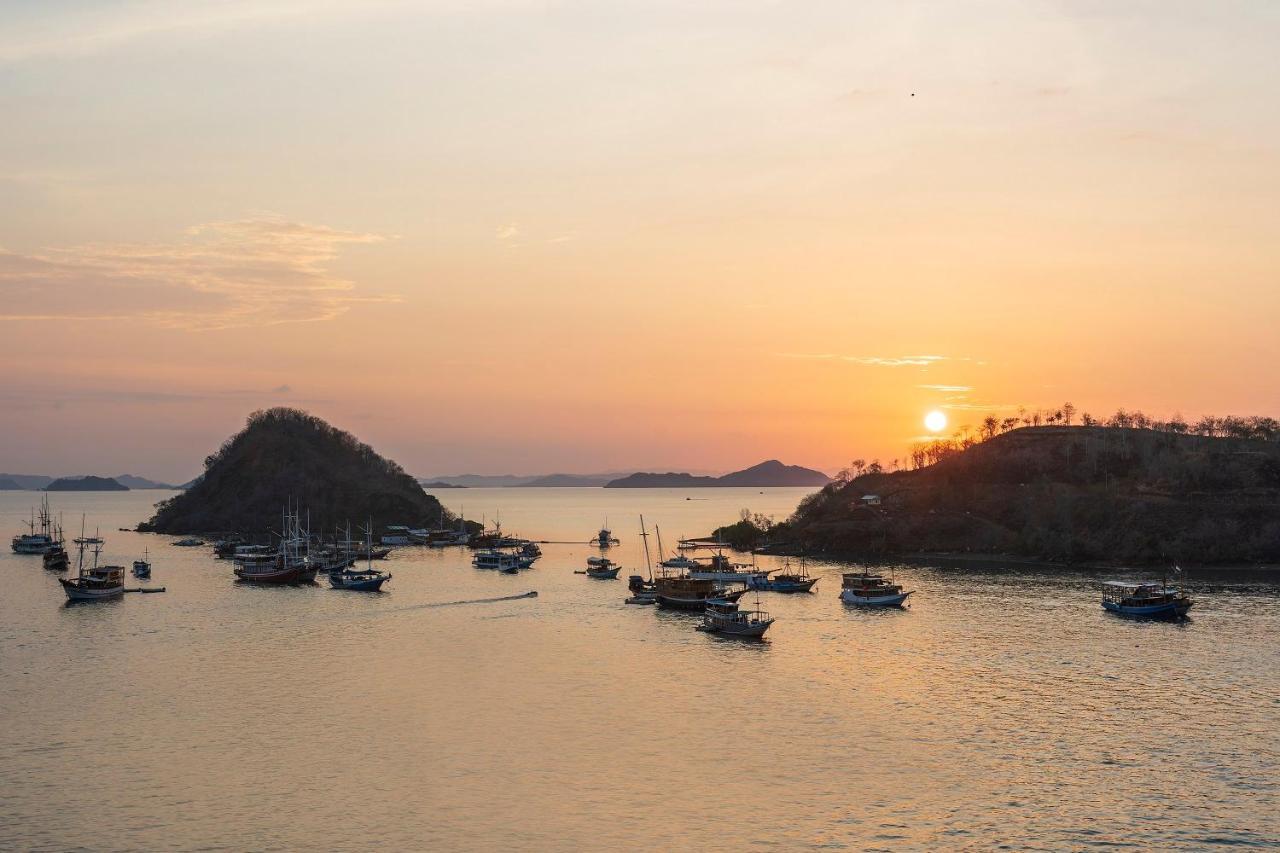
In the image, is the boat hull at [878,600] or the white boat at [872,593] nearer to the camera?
the boat hull at [878,600]

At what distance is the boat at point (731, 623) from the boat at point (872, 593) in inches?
862

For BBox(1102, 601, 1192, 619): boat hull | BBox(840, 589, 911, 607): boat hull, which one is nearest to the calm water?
BBox(1102, 601, 1192, 619): boat hull

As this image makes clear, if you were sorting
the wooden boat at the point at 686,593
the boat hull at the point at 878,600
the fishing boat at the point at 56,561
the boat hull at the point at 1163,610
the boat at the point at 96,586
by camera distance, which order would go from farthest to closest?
1. the fishing boat at the point at 56,561
2. the boat at the point at 96,586
3. the boat hull at the point at 878,600
4. the wooden boat at the point at 686,593
5. the boat hull at the point at 1163,610

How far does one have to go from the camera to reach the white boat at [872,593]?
12462 centimetres

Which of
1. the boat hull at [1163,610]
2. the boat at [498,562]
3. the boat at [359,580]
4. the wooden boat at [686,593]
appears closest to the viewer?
the boat hull at [1163,610]

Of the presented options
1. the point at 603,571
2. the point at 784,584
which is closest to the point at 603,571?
the point at 603,571

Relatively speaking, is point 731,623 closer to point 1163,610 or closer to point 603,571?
point 1163,610

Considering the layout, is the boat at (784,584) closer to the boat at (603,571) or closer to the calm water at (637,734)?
the boat at (603,571)

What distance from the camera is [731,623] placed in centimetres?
10206

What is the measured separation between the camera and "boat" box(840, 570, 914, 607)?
124625mm

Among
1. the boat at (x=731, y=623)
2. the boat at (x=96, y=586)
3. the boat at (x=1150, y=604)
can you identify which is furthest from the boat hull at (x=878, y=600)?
the boat at (x=96, y=586)

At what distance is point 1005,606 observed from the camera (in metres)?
123

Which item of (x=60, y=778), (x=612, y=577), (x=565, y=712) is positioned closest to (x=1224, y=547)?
(x=612, y=577)

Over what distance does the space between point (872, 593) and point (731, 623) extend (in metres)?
30.2
